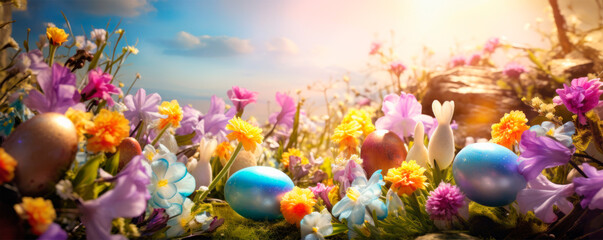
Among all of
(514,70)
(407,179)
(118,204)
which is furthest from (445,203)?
(514,70)

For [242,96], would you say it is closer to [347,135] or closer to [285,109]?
[285,109]

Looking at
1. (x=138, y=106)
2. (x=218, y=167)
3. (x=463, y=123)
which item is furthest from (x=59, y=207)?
(x=463, y=123)

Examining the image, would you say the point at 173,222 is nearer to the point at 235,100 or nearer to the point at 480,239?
the point at 235,100

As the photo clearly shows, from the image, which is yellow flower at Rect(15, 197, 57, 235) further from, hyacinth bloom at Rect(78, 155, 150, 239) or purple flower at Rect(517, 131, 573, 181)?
purple flower at Rect(517, 131, 573, 181)

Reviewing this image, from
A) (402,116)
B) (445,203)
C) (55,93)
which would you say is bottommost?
(445,203)

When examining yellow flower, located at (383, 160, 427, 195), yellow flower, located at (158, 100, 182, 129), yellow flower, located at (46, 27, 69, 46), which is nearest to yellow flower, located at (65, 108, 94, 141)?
yellow flower, located at (46, 27, 69, 46)

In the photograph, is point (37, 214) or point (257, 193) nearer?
point (37, 214)
